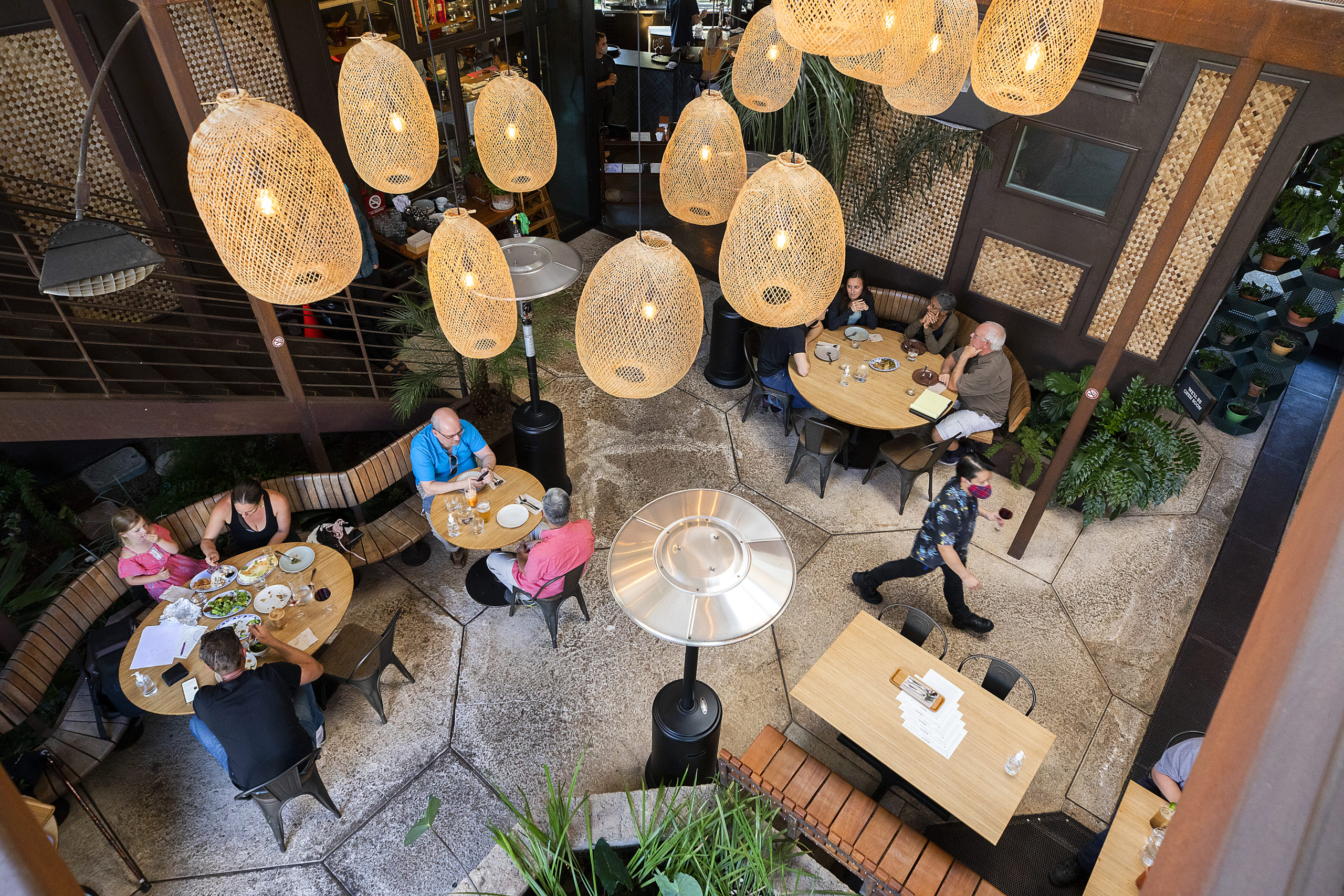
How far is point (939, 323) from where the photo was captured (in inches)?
285

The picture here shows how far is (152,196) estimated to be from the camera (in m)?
6.02

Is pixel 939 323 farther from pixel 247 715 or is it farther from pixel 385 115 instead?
pixel 247 715

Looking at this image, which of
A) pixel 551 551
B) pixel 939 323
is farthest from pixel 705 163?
pixel 939 323

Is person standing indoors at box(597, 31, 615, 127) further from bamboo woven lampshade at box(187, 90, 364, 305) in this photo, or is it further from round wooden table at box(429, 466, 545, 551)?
bamboo woven lampshade at box(187, 90, 364, 305)

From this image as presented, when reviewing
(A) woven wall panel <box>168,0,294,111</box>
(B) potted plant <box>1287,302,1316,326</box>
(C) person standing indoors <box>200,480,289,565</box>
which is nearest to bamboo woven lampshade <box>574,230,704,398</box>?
(C) person standing indoors <box>200,480,289,565</box>

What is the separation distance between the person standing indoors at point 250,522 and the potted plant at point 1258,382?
8.42 m

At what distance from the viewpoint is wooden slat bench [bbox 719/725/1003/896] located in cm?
382

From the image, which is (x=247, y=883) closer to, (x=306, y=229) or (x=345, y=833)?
(x=345, y=833)

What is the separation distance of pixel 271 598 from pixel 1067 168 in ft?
22.9

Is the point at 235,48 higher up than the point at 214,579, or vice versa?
the point at 235,48

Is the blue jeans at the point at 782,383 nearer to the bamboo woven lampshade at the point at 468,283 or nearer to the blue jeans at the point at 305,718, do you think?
the bamboo woven lampshade at the point at 468,283

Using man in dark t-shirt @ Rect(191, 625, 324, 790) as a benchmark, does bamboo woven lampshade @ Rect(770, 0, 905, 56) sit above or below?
above

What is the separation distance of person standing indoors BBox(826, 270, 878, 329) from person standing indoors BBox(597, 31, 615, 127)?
394 cm

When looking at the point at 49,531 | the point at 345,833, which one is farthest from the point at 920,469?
the point at 49,531
